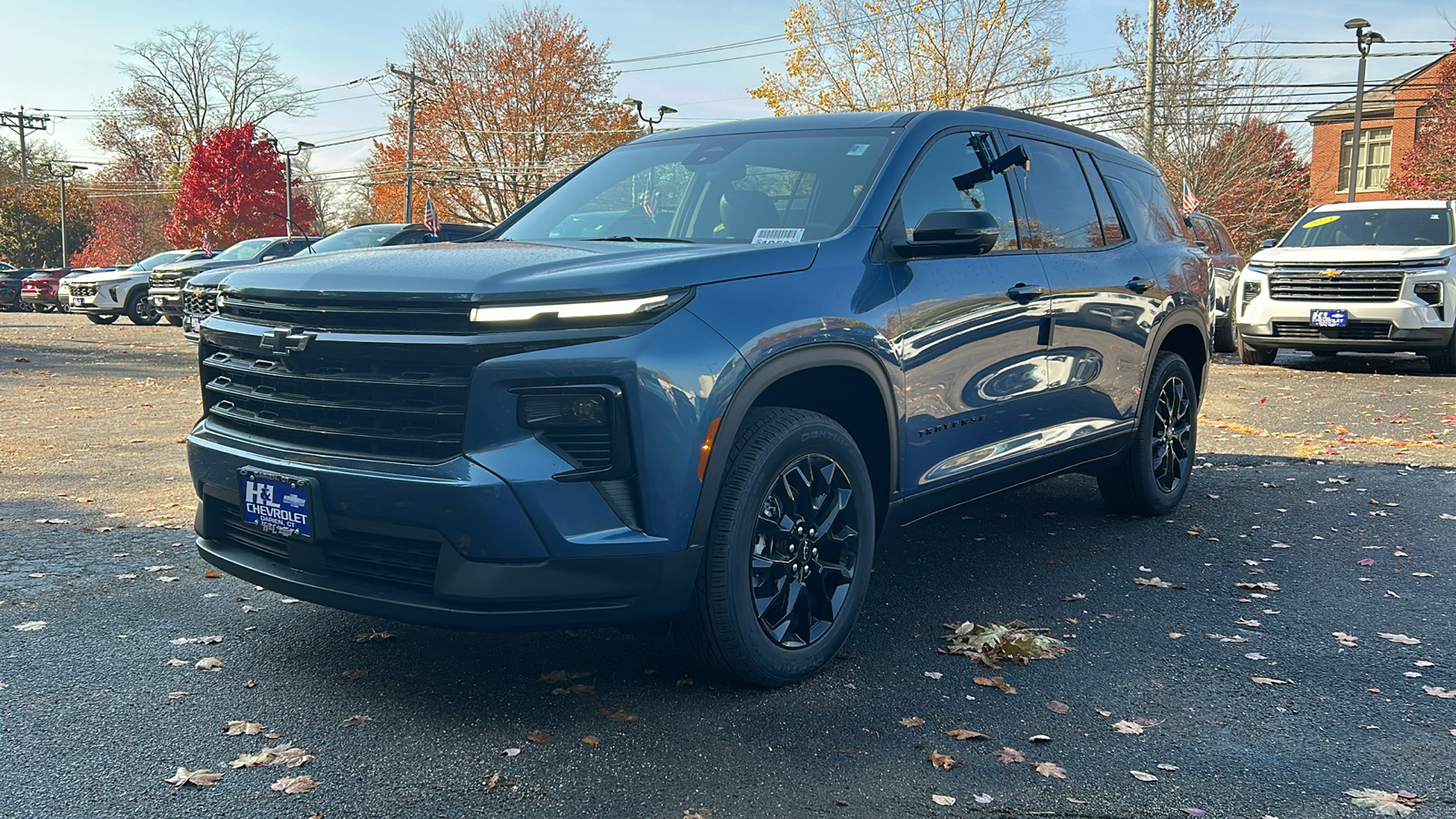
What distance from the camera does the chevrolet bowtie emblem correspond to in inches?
128

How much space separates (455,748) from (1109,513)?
167 inches

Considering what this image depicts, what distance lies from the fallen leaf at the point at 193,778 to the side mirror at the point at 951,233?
2.59 m

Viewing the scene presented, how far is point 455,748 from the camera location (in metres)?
3.12

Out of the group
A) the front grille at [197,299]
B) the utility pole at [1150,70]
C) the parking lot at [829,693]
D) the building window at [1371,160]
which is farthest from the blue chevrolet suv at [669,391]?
the building window at [1371,160]

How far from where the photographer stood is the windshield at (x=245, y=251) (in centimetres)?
2097

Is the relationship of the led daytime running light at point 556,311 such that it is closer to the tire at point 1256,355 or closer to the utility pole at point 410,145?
the tire at point 1256,355

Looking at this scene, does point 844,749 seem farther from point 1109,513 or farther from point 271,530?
point 1109,513

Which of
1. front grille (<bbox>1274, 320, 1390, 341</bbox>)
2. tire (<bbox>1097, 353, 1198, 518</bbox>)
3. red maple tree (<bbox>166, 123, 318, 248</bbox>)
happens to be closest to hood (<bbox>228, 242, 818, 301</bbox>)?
tire (<bbox>1097, 353, 1198, 518</bbox>)

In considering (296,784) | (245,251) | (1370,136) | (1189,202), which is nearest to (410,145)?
(245,251)

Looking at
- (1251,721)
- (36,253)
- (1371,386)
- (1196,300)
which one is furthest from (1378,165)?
(36,253)

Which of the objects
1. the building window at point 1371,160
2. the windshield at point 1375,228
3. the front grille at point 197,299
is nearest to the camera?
the front grille at point 197,299

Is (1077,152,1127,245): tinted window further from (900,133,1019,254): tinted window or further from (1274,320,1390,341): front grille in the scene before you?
(1274,320,1390,341): front grille

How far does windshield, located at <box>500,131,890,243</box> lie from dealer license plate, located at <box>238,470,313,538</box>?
4.87 ft

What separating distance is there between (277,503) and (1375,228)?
14.3 meters
